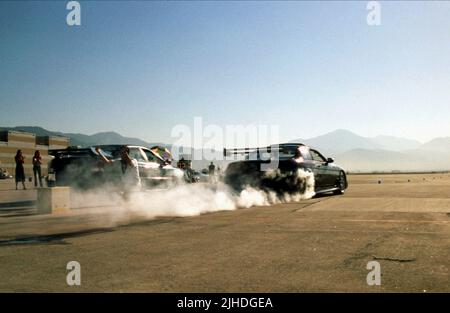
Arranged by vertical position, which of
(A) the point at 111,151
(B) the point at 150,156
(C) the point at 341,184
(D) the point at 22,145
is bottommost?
(C) the point at 341,184

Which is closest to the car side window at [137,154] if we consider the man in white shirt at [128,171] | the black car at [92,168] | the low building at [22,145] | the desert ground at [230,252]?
the black car at [92,168]

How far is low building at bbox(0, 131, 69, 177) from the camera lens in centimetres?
7731

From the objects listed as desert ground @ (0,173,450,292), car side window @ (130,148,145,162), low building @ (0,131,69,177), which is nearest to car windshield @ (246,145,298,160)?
car side window @ (130,148,145,162)

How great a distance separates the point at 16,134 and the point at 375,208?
270 feet

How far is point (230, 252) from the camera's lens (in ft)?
17.6

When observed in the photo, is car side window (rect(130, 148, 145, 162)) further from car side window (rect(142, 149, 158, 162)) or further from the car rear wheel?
the car rear wheel

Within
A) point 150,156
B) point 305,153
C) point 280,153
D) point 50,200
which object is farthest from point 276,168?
point 50,200

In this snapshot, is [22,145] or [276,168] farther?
[22,145]

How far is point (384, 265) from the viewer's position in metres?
4.66

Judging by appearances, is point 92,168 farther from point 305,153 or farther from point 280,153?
point 305,153

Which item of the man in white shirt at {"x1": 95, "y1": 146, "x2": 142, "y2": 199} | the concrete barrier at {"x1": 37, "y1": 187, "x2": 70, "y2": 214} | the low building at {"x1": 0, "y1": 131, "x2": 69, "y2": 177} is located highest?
the low building at {"x1": 0, "y1": 131, "x2": 69, "y2": 177}

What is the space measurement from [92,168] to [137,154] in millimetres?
1449

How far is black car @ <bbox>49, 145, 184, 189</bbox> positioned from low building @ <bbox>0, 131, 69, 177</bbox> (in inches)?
2598

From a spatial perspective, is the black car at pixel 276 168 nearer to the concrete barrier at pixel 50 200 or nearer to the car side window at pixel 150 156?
the car side window at pixel 150 156
